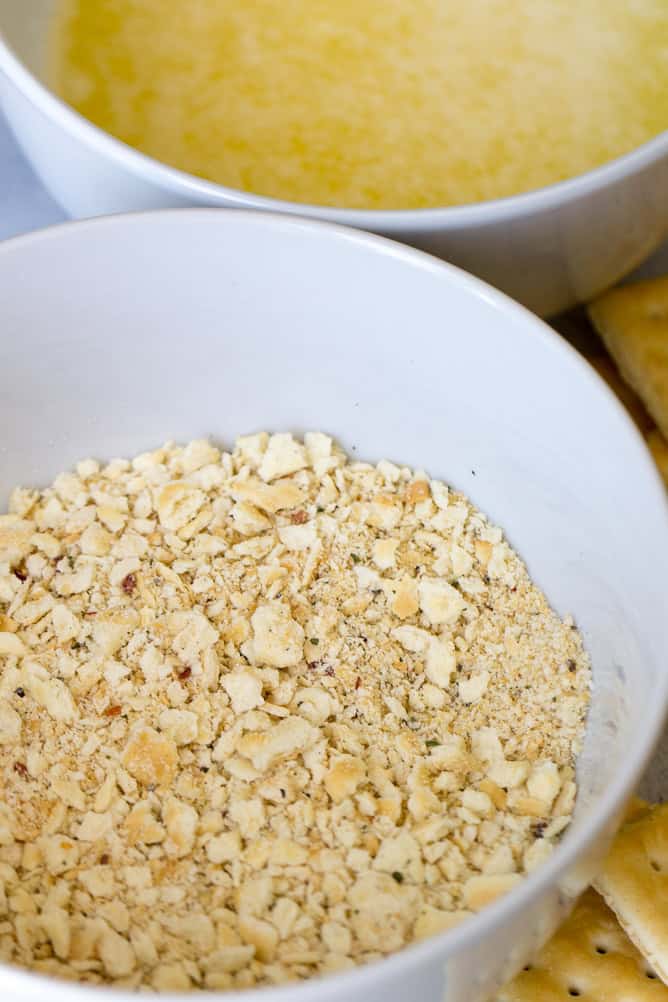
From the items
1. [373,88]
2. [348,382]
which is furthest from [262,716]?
[373,88]

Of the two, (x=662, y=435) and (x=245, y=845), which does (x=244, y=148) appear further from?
(x=245, y=845)

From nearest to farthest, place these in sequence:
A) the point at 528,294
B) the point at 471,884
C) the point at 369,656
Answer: the point at 471,884, the point at 369,656, the point at 528,294

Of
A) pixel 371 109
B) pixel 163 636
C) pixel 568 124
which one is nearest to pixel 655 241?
pixel 568 124

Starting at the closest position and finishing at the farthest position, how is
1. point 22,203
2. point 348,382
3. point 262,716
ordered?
point 262,716 < point 348,382 < point 22,203

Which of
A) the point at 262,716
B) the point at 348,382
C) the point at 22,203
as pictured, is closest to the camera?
the point at 262,716

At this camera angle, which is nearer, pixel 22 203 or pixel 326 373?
pixel 326 373

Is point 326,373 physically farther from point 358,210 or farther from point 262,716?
point 262,716

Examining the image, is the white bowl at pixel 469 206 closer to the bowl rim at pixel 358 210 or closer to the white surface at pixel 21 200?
the bowl rim at pixel 358 210
